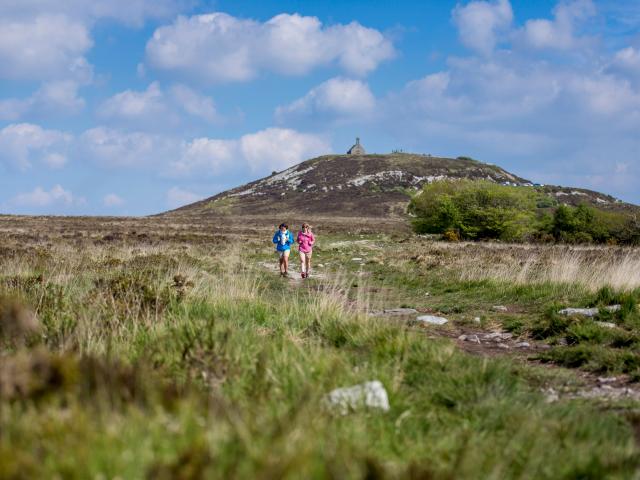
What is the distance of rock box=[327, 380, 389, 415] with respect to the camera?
384 cm

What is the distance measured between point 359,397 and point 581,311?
21.9ft

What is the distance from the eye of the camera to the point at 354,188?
108500mm

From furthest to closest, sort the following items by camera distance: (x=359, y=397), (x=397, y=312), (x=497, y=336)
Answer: (x=397, y=312) < (x=497, y=336) < (x=359, y=397)

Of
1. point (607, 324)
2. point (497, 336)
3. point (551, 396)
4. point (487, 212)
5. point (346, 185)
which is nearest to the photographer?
point (551, 396)

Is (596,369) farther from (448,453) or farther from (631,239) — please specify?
(631,239)

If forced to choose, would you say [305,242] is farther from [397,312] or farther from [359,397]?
[359,397]

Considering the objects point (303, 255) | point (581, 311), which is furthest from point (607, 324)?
point (303, 255)

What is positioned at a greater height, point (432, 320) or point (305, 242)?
point (305, 242)

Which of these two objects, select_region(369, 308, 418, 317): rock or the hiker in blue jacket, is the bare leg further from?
select_region(369, 308, 418, 317): rock

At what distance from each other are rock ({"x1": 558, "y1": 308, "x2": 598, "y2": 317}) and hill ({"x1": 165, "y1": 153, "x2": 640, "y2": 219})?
7633 centimetres

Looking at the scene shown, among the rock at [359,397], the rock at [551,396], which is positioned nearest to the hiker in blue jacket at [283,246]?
the rock at [551,396]

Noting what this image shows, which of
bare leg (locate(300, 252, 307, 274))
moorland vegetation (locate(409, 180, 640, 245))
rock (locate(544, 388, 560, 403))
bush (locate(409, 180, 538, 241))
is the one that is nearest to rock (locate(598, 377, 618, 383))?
rock (locate(544, 388, 560, 403))

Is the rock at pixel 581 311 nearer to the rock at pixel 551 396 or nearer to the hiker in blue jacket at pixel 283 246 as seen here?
the rock at pixel 551 396

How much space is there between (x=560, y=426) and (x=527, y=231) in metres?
34.4
